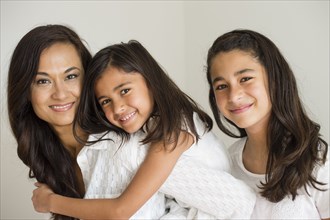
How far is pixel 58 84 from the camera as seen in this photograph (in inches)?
51.2

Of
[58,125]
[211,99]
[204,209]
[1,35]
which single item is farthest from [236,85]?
[1,35]

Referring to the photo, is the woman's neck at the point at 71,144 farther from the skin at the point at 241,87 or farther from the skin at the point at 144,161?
the skin at the point at 241,87

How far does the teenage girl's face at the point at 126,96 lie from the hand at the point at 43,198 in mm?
362

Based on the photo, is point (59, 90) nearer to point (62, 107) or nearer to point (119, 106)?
point (62, 107)

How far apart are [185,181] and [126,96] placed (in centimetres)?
30

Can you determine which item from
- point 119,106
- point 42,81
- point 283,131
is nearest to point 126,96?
point 119,106

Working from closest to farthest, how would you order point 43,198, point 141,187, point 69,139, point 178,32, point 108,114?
point 141,187 → point 108,114 → point 43,198 → point 69,139 → point 178,32

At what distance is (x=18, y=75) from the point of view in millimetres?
1314

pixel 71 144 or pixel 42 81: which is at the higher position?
pixel 42 81

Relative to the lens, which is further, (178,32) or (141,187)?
(178,32)

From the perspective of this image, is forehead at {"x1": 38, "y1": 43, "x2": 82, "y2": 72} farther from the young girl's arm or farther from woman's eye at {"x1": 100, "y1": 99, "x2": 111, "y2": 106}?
the young girl's arm

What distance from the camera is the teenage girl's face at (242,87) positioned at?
123cm

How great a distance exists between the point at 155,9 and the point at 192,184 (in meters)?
1.22

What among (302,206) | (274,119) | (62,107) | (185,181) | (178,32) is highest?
(178,32)
